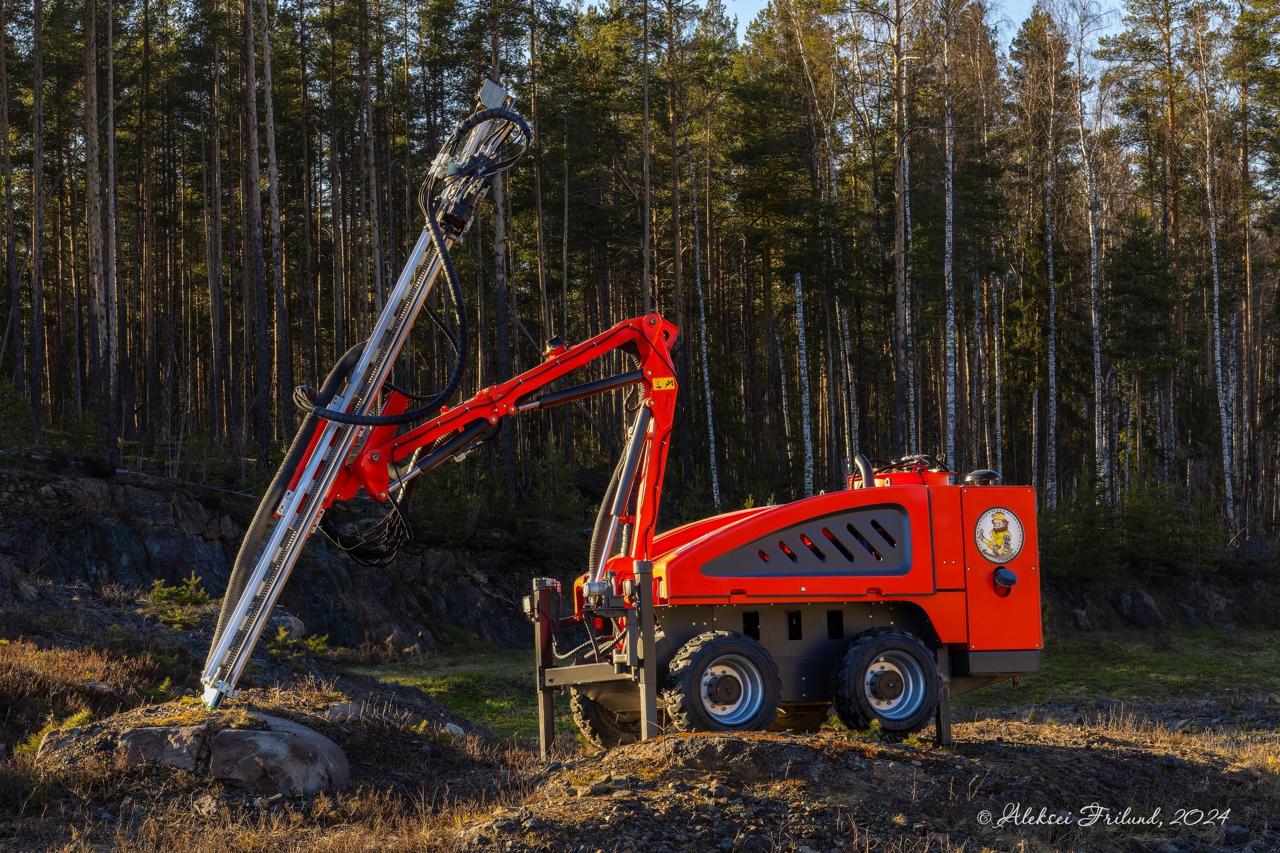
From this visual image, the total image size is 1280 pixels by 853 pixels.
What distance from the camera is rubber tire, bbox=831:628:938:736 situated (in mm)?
10086

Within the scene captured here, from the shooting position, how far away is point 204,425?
157ft

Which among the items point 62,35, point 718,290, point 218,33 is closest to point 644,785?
point 218,33

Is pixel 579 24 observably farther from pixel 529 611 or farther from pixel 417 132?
pixel 529 611

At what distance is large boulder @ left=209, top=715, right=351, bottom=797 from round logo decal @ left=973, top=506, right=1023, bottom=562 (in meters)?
5.26

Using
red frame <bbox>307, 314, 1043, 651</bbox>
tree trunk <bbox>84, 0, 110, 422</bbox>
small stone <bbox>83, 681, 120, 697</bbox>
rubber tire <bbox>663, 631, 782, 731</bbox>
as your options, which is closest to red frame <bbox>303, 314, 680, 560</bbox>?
red frame <bbox>307, 314, 1043, 651</bbox>

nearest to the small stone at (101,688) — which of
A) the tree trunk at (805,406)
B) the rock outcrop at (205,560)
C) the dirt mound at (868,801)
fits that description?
the dirt mound at (868,801)

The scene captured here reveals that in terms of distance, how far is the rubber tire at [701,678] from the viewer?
9.55m

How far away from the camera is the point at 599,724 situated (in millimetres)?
11375

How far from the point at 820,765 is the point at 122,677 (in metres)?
8.18

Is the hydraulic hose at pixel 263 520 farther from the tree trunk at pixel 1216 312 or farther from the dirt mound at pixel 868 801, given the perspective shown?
the tree trunk at pixel 1216 312

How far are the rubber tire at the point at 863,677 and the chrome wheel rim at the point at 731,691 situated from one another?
2.33ft

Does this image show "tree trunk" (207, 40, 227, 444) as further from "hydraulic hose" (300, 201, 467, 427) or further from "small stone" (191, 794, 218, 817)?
"small stone" (191, 794, 218, 817)

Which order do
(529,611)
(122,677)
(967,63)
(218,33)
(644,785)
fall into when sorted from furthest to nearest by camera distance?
1. (967,63)
2. (218,33)
3. (122,677)
4. (529,611)
5. (644,785)

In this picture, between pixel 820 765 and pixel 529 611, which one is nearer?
pixel 820 765
